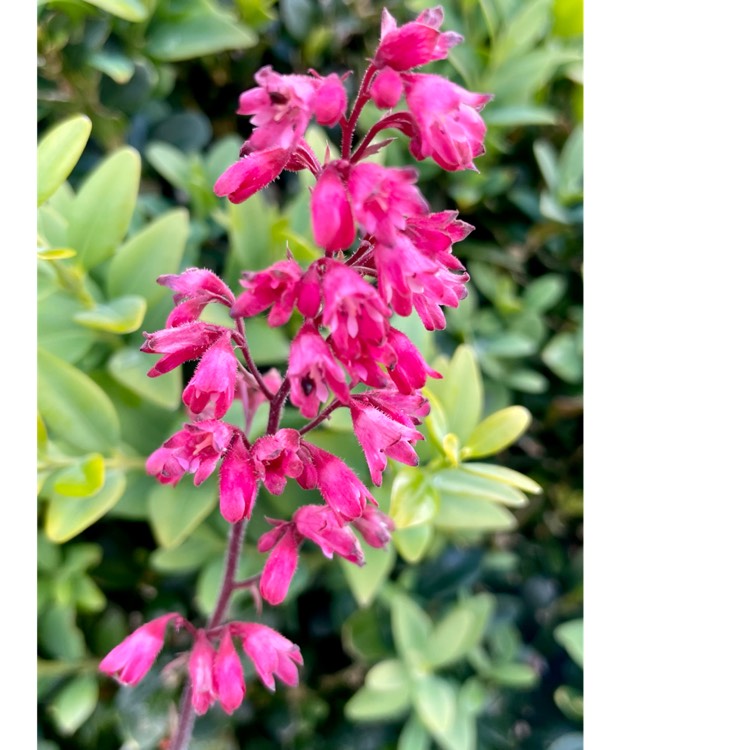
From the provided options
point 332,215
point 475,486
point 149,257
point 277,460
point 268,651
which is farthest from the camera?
point 149,257

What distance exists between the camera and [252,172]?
62 centimetres

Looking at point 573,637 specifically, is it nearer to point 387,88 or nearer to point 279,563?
point 279,563

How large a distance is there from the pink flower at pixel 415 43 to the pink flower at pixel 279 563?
47cm

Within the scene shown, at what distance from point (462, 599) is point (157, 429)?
66 cm

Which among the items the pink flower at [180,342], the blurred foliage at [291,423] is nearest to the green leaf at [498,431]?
the blurred foliage at [291,423]

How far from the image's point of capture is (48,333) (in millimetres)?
1090

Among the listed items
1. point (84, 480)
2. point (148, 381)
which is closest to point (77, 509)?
point (84, 480)

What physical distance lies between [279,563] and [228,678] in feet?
0.44

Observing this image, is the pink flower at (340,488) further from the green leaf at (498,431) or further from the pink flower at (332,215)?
the green leaf at (498,431)

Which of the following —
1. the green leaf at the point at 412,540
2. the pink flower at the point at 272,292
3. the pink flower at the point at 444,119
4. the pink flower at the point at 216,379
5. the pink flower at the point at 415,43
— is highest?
the pink flower at the point at 415,43

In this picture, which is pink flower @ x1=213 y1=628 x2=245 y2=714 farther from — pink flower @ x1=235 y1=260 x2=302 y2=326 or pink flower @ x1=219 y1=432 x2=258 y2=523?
pink flower @ x1=235 y1=260 x2=302 y2=326

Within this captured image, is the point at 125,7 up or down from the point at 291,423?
up

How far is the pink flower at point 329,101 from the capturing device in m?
0.56

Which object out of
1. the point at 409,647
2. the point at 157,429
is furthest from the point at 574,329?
the point at 157,429
